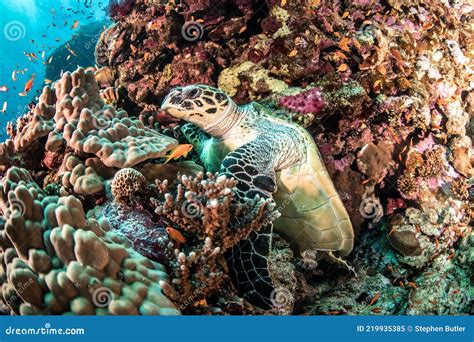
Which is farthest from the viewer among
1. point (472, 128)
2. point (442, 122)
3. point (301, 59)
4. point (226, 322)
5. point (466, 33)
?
point (466, 33)

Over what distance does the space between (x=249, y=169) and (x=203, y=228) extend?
36.8 inches

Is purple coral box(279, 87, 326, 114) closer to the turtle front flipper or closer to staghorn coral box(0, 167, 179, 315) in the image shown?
the turtle front flipper

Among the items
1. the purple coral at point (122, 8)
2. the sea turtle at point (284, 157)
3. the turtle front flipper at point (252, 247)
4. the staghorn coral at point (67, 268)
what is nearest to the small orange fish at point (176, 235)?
the staghorn coral at point (67, 268)

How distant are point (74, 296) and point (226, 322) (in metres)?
0.99

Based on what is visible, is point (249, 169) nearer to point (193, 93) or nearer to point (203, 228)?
point (203, 228)

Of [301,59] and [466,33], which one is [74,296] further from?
[466,33]

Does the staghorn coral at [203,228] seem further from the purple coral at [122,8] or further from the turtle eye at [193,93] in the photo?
the purple coral at [122,8]

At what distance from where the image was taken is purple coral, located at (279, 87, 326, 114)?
13.8ft

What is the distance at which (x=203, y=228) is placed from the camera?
7.88ft

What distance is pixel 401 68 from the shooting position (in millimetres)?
5113

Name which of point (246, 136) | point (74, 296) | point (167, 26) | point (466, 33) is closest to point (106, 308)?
point (74, 296)

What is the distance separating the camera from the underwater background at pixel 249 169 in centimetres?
213

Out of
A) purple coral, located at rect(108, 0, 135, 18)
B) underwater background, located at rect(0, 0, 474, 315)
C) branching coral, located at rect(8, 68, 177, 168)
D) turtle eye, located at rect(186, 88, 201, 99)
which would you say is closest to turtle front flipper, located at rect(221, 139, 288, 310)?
underwater background, located at rect(0, 0, 474, 315)

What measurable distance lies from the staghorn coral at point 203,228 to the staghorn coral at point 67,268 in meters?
0.18
